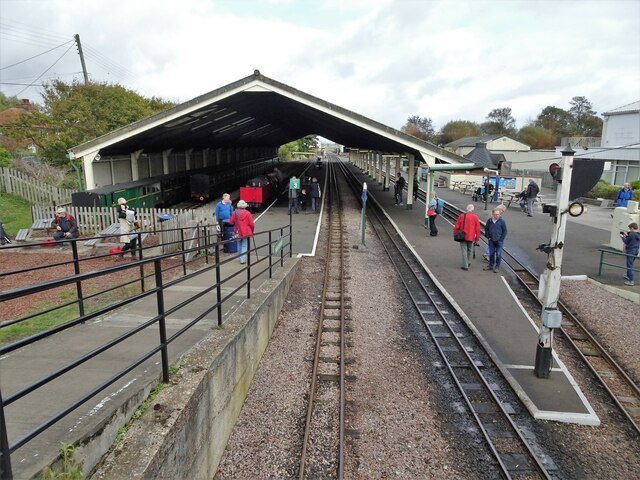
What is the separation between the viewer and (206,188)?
84.3 feet

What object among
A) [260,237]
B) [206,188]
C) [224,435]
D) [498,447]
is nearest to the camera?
[224,435]

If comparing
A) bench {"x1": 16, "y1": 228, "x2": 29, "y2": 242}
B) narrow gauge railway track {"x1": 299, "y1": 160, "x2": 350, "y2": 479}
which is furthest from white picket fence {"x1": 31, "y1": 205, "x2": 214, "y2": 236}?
narrow gauge railway track {"x1": 299, "y1": 160, "x2": 350, "y2": 479}

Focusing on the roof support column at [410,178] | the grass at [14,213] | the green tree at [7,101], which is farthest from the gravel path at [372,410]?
the green tree at [7,101]

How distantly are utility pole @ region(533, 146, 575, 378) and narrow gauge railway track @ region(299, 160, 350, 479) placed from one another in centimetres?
312

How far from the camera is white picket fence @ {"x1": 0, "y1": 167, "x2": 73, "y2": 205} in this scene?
18.7m

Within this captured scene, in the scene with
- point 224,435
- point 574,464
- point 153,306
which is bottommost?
point 574,464

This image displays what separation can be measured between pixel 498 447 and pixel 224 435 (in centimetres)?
328

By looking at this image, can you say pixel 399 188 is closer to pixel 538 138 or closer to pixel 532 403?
pixel 532 403

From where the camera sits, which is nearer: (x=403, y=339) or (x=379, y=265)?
(x=403, y=339)

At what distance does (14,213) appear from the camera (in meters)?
17.8

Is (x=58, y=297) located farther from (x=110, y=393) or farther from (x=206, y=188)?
(x=206, y=188)

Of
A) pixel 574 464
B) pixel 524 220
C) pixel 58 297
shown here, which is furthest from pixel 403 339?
pixel 524 220

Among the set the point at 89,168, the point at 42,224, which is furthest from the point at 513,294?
the point at 89,168

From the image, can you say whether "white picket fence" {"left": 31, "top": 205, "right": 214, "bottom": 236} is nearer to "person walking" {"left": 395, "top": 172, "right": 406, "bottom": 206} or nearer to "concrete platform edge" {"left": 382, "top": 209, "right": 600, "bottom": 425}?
"concrete platform edge" {"left": 382, "top": 209, "right": 600, "bottom": 425}
